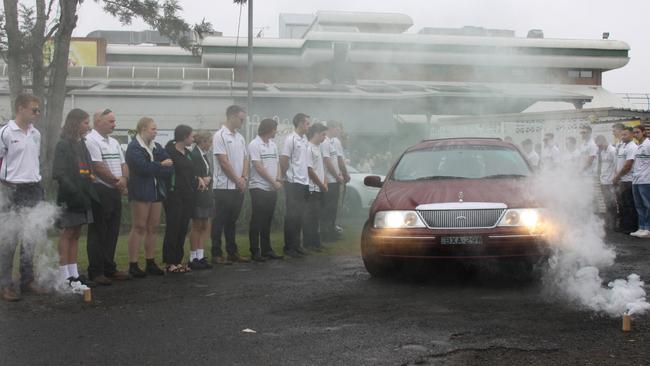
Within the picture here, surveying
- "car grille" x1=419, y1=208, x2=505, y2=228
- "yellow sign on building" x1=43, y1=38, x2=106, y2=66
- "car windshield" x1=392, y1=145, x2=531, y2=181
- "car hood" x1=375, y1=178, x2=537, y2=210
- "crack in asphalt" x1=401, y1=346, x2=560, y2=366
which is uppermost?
"yellow sign on building" x1=43, y1=38, x2=106, y2=66

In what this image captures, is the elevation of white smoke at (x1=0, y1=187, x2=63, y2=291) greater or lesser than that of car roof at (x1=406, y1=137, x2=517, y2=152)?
lesser

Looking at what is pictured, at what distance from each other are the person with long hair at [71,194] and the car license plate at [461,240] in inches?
130

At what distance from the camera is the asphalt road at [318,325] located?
4.18m

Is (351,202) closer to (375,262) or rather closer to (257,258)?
(257,258)

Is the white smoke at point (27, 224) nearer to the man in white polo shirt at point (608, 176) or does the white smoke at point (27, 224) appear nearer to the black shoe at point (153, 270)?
the black shoe at point (153, 270)

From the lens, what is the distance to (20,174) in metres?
6.22

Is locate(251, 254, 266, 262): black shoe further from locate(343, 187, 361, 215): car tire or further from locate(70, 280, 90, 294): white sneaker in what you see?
locate(343, 187, 361, 215): car tire

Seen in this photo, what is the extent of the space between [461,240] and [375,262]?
0.97 m

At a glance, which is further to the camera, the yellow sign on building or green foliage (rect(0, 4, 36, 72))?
the yellow sign on building

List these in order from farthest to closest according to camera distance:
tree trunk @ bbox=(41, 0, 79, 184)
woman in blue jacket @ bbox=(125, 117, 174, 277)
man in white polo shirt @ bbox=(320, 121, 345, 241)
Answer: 1. tree trunk @ bbox=(41, 0, 79, 184)
2. man in white polo shirt @ bbox=(320, 121, 345, 241)
3. woman in blue jacket @ bbox=(125, 117, 174, 277)

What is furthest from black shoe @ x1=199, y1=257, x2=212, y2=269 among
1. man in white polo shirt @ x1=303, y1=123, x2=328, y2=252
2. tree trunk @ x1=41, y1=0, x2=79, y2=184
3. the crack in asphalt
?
tree trunk @ x1=41, y1=0, x2=79, y2=184

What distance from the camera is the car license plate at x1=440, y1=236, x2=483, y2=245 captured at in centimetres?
622

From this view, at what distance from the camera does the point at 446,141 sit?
828cm

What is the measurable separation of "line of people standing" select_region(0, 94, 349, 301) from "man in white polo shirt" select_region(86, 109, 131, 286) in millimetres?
10
